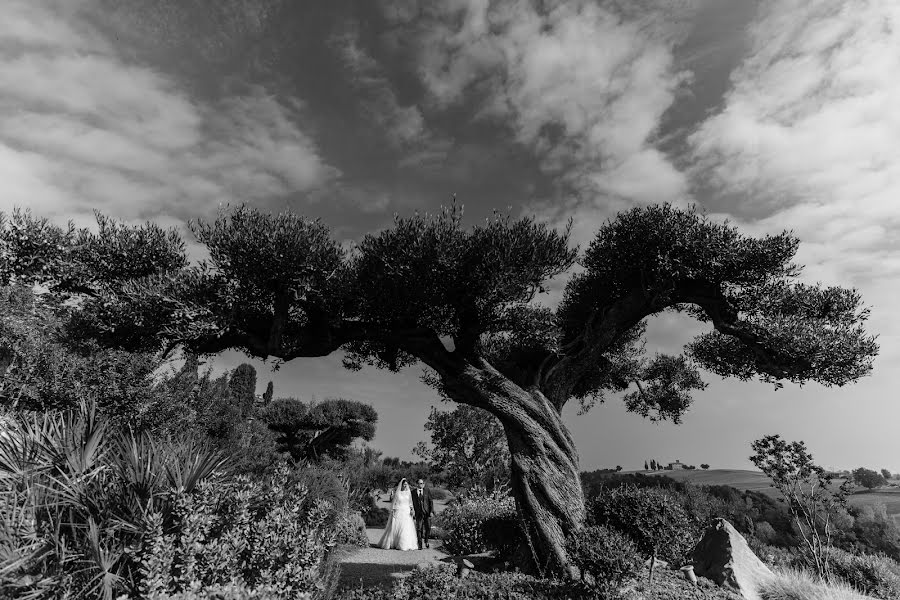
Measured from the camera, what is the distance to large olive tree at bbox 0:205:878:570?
40.2ft

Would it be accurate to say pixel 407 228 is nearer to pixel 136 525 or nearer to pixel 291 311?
pixel 291 311

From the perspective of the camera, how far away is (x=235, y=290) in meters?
12.5

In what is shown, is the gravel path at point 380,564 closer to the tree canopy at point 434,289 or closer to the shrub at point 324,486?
the shrub at point 324,486

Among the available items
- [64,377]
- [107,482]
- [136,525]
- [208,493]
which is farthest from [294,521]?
[64,377]

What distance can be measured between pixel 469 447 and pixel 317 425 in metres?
15.5

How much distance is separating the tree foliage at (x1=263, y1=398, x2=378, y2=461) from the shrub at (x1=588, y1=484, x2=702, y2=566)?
104 ft

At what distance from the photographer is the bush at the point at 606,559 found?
945 centimetres

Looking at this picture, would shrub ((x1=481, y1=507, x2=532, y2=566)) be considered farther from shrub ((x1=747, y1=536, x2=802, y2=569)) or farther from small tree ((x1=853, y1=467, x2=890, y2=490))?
small tree ((x1=853, y1=467, x2=890, y2=490))

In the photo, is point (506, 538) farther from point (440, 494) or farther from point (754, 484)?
point (440, 494)

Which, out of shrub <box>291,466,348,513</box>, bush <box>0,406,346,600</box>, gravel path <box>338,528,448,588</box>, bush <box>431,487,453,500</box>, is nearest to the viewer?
bush <box>0,406,346,600</box>

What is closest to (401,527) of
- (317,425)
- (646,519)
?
(646,519)

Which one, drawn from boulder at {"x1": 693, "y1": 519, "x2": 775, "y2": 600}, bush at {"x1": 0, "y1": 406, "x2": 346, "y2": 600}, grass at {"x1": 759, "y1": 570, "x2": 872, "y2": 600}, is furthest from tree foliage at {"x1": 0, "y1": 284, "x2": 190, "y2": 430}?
grass at {"x1": 759, "y1": 570, "x2": 872, "y2": 600}

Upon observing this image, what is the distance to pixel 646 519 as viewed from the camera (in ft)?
35.6

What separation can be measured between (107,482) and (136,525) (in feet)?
4.46
